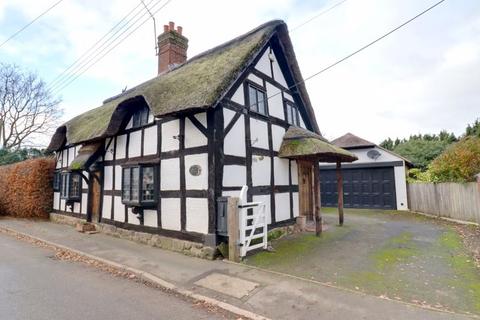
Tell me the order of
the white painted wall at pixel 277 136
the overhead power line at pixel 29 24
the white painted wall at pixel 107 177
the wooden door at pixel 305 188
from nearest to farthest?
the overhead power line at pixel 29 24 → the white painted wall at pixel 277 136 → the white painted wall at pixel 107 177 → the wooden door at pixel 305 188

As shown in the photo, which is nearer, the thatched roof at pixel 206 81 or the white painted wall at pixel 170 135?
the thatched roof at pixel 206 81

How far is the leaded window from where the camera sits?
9.11 meters

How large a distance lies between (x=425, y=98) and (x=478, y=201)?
10.8 metres

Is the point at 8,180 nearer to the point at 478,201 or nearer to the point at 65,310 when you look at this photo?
the point at 65,310

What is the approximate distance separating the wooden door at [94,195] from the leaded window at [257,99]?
7189mm

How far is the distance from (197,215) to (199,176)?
3.54 feet

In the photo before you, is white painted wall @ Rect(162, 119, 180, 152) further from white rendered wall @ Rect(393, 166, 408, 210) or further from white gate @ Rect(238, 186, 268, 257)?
white rendered wall @ Rect(393, 166, 408, 210)

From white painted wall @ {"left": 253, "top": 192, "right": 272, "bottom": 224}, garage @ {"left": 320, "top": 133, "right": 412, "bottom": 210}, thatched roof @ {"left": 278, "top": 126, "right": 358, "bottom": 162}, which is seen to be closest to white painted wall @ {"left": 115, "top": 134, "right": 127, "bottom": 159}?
white painted wall @ {"left": 253, "top": 192, "right": 272, "bottom": 224}

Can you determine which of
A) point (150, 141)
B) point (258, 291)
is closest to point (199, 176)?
point (150, 141)

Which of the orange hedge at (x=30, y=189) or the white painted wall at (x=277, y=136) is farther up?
the white painted wall at (x=277, y=136)

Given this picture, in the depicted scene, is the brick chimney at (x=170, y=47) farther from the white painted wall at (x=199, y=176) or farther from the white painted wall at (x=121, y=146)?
the white painted wall at (x=199, y=176)

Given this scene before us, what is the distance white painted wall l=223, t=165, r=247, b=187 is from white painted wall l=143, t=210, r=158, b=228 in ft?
8.94

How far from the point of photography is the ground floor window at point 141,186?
8469 mm

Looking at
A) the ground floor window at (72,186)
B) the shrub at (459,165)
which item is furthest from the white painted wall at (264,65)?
the ground floor window at (72,186)
